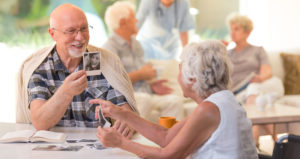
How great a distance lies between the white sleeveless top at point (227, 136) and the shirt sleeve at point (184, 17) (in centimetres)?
361

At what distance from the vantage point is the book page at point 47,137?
187 centimetres

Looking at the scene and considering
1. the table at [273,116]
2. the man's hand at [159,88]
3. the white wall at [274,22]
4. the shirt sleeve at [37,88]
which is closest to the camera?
the shirt sleeve at [37,88]

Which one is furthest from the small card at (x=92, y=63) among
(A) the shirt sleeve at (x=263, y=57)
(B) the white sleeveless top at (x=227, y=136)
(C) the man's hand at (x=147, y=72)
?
(A) the shirt sleeve at (x=263, y=57)

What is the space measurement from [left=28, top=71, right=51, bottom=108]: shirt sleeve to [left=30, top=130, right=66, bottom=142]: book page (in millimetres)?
267

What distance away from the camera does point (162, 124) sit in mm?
2129

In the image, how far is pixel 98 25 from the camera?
509cm

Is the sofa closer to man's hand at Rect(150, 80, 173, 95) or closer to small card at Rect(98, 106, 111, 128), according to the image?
man's hand at Rect(150, 80, 173, 95)

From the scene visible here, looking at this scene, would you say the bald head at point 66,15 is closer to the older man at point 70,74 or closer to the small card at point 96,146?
the older man at point 70,74

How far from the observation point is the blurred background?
4707 millimetres

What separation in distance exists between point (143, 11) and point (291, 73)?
1.90 meters

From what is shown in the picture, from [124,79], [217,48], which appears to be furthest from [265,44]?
[217,48]

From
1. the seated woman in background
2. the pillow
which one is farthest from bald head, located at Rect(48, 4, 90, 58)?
the pillow

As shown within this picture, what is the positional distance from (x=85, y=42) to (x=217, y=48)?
33.1 inches

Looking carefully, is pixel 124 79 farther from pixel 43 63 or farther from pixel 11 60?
pixel 11 60
